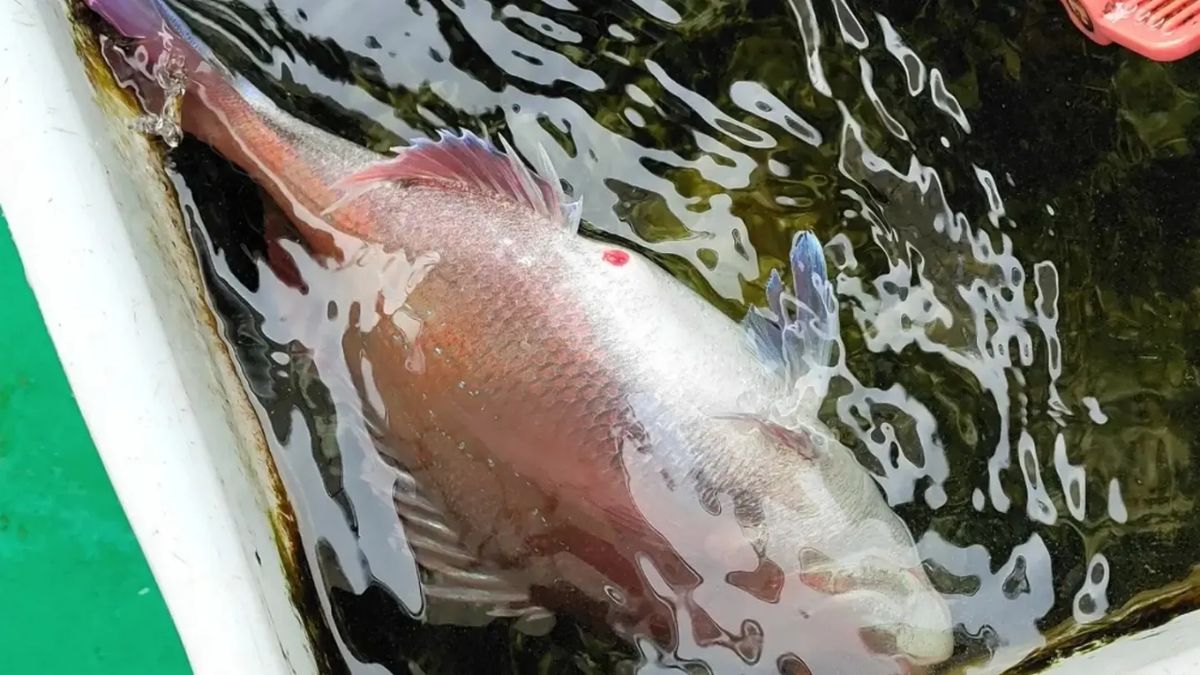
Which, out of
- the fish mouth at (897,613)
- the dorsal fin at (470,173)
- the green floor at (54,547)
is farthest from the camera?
the green floor at (54,547)

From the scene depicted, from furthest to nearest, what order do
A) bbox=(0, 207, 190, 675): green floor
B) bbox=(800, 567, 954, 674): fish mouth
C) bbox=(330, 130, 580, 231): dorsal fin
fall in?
bbox=(0, 207, 190, 675): green floor, bbox=(330, 130, 580, 231): dorsal fin, bbox=(800, 567, 954, 674): fish mouth

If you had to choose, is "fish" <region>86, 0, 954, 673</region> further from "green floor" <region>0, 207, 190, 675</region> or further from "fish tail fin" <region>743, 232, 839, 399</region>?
"green floor" <region>0, 207, 190, 675</region>

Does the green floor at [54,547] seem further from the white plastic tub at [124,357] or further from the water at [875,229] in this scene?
the white plastic tub at [124,357]

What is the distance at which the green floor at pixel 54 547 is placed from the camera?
166 centimetres

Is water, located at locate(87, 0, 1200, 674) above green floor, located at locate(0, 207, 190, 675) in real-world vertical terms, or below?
above

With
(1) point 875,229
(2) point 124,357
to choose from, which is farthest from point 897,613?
(2) point 124,357

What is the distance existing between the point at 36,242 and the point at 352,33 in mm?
738

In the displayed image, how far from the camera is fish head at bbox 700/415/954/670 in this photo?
141 centimetres

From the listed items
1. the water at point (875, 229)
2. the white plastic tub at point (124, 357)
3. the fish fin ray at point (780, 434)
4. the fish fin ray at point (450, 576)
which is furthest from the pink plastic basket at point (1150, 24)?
the white plastic tub at point (124, 357)

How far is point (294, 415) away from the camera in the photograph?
1553 millimetres

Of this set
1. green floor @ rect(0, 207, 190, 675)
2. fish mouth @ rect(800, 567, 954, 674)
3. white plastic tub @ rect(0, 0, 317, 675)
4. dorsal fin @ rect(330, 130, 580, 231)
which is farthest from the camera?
green floor @ rect(0, 207, 190, 675)

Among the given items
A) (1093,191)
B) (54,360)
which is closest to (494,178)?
(54,360)

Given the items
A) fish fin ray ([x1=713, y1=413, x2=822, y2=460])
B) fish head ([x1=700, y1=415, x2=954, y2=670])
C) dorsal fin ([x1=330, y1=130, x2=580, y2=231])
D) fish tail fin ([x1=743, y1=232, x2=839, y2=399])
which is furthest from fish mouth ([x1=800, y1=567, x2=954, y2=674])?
dorsal fin ([x1=330, y1=130, x2=580, y2=231])

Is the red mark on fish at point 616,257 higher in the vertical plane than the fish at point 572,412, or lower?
higher
